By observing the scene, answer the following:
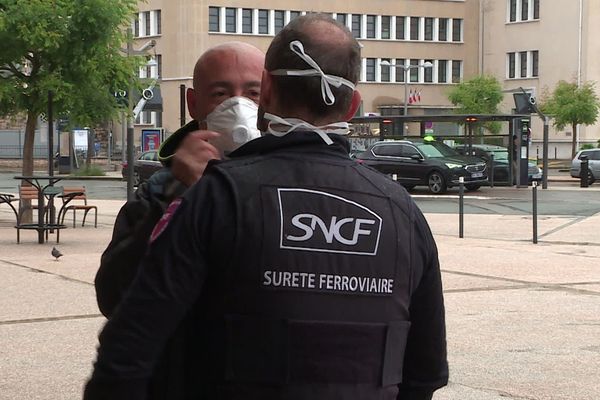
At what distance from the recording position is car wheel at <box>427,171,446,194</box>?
3412cm

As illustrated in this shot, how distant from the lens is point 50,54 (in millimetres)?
18391

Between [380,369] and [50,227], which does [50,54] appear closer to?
[50,227]

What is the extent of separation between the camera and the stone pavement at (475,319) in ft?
21.3

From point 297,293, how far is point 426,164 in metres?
32.6

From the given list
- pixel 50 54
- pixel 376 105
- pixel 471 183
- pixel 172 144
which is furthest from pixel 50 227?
pixel 376 105

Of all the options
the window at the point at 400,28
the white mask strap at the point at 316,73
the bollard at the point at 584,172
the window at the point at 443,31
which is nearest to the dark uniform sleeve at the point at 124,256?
the white mask strap at the point at 316,73

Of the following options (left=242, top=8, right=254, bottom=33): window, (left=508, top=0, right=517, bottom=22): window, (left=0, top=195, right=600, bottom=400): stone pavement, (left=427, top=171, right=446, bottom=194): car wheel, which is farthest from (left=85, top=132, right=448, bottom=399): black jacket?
(left=508, top=0, right=517, bottom=22): window

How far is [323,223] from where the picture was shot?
7.63 feet

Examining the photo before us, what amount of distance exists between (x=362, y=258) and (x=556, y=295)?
8.37m

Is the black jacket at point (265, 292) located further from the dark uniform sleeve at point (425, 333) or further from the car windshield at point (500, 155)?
the car windshield at point (500, 155)

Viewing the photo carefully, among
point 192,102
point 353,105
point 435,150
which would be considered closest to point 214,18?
point 435,150

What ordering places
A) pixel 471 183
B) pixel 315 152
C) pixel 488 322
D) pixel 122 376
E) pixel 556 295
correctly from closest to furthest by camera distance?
pixel 122 376 < pixel 315 152 < pixel 488 322 < pixel 556 295 < pixel 471 183

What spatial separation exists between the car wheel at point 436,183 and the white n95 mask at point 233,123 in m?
31.5

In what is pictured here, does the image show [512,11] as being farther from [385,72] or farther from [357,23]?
[357,23]
